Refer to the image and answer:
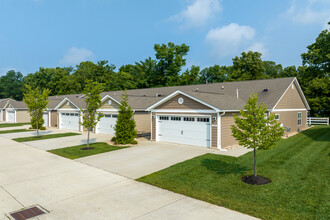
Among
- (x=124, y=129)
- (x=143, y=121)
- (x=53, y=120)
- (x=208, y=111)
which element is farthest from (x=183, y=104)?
(x=53, y=120)

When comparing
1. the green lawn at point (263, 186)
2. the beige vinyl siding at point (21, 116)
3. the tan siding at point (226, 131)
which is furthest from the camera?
the beige vinyl siding at point (21, 116)

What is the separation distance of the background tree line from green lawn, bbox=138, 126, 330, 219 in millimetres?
11917

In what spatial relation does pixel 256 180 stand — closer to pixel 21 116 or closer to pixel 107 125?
pixel 107 125

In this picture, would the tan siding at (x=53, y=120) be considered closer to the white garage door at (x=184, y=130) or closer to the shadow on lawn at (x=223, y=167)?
the white garage door at (x=184, y=130)

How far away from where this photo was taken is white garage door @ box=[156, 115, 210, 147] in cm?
1506

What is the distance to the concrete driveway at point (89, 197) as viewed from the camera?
611cm

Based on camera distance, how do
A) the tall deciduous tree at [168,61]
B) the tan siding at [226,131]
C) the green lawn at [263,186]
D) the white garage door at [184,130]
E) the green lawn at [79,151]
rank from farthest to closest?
1. the tall deciduous tree at [168,61]
2. the white garage door at [184,130]
3. the tan siding at [226,131]
4. the green lawn at [79,151]
5. the green lawn at [263,186]

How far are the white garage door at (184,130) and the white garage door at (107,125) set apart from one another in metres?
6.58

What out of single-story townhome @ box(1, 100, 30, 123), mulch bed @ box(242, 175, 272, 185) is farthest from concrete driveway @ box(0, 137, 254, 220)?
single-story townhome @ box(1, 100, 30, 123)

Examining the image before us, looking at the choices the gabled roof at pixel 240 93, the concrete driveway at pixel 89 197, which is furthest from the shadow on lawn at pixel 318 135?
the concrete driveway at pixel 89 197

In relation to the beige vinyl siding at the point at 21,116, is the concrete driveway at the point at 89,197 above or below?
below

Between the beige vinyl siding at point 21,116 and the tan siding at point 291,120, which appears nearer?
the tan siding at point 291,120

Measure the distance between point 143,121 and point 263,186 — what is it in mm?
14912

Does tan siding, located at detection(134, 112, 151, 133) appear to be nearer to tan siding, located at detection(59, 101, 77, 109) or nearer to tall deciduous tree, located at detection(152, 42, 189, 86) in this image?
tan siding, located at detection(59, 101, 77, 109)
